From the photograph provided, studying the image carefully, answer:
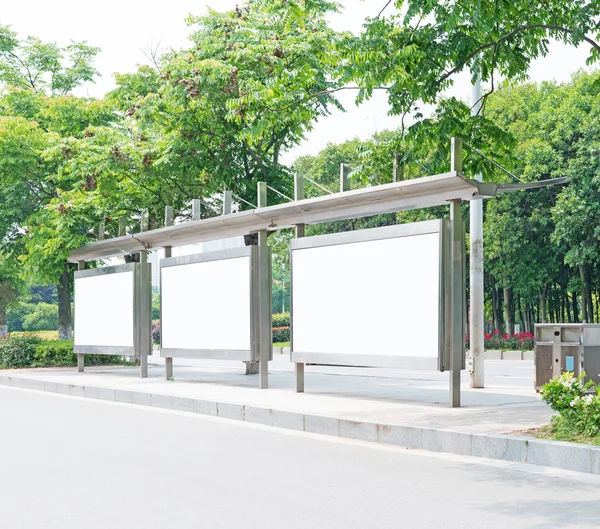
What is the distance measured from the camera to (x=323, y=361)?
14562 millimetres

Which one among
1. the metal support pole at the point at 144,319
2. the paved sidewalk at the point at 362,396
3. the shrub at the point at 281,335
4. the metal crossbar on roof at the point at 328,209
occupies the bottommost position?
the shrub at the point at 281,335

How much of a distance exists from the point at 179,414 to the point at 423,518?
8.07m

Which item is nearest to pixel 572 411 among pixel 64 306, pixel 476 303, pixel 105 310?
pixel 476 303

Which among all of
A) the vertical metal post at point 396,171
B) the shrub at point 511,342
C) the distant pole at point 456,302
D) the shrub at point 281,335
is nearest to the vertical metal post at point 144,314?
the vertical metal post at point 396,171

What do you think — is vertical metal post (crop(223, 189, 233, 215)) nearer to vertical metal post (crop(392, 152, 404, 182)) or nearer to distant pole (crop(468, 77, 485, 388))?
distant pole (crop(468, 77, 485, 388))

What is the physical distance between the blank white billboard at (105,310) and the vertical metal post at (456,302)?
384 inches

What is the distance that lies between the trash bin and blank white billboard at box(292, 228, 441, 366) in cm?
314

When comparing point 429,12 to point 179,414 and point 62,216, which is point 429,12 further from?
point 62,216

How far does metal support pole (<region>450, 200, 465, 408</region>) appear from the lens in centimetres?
1233

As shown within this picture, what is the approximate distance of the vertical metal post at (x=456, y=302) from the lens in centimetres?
1232

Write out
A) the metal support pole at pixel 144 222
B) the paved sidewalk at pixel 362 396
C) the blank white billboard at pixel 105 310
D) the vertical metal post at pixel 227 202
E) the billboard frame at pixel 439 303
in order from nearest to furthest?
Answer: the paved sidewalk at pixel 362 396 → the billboard frame at pixel 439 303 → the vertical metal post at pixel 227 202 → the blank white billboard at pixel 105 310 → the metal support pole at pixel 144 222

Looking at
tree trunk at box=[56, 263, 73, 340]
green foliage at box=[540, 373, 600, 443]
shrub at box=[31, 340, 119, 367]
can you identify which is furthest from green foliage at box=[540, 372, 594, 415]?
tree trunk at box=[56, 263, 73, 340]

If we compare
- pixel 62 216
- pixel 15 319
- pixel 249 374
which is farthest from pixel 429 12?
pixel 15 319

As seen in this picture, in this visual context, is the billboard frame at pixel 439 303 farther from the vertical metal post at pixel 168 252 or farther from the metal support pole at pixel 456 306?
the vertical metal post at pixel 168 252
